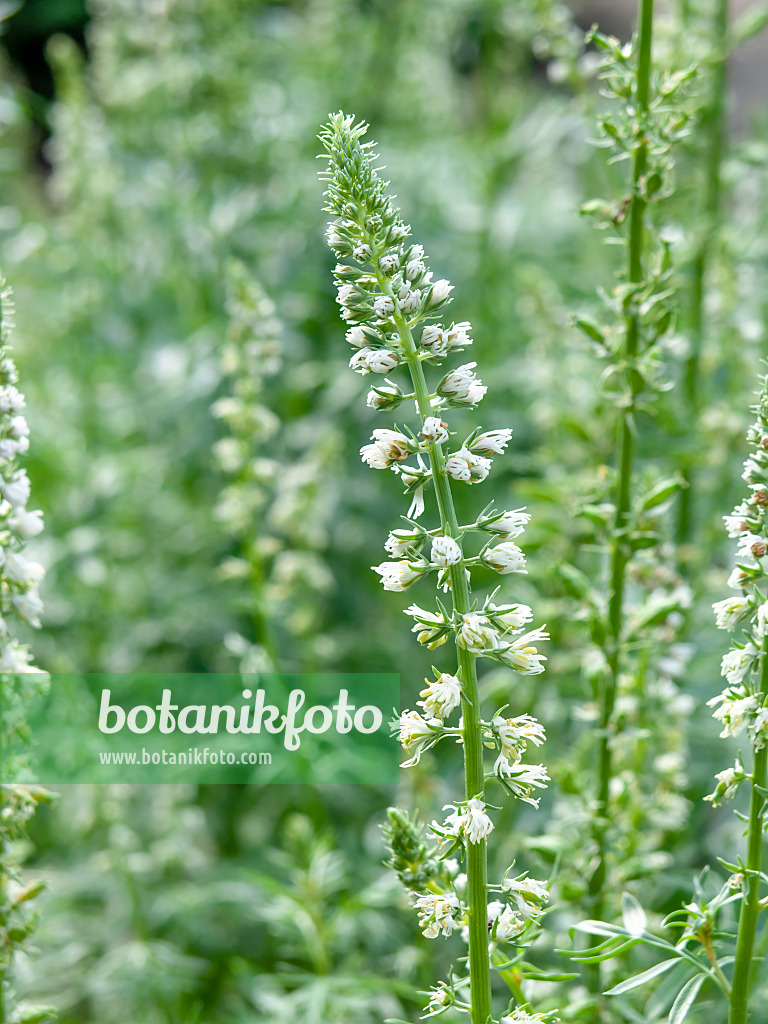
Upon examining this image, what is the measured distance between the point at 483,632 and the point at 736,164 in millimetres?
2704

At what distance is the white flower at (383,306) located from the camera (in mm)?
1413

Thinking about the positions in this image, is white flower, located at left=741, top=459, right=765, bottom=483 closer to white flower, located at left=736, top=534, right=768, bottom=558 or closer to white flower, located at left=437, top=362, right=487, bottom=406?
white flower, located at left=736, top=534, right=768, bottom=558

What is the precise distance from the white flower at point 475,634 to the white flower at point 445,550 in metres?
0.09

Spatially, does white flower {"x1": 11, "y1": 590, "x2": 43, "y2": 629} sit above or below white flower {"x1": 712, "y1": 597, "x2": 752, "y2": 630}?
above

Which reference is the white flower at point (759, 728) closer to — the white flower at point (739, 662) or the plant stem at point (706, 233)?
the white flower at point (739, 662)

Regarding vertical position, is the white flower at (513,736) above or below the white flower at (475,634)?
below

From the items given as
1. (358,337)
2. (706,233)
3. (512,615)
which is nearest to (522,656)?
(512,615)

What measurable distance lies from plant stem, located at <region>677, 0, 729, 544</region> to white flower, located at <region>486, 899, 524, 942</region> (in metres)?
1.82

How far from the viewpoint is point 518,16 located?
14.0 feet

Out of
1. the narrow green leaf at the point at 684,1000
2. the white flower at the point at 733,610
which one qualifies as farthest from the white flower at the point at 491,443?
the narrow green leaf at the point at 684,1000

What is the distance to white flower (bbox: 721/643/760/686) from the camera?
61.1 inches

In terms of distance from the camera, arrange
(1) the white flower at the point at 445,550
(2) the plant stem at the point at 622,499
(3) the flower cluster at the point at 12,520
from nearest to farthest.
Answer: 1. (1) the white flower at the point at 445,550
2. (3) the flower cluster at the point at 12,520
3. (2) the plant stem at the point at 622,499

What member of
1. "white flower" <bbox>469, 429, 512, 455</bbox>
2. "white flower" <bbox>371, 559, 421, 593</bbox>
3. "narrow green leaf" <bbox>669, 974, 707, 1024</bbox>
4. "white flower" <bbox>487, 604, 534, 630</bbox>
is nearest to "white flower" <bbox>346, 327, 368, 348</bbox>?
"white flower" <bbox>469, 429, 512, 455</bbox>

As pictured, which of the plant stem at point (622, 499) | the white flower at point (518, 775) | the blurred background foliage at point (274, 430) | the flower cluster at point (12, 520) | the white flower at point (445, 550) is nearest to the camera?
the white flower at point (445, 550)
